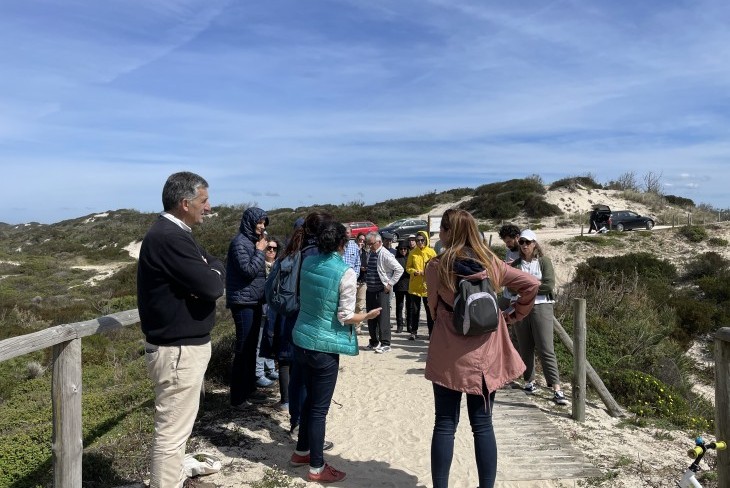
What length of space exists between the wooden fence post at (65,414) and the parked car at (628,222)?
28.3m

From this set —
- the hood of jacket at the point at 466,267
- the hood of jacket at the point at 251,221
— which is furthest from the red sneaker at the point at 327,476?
the hood of jacket at the point at 251,221

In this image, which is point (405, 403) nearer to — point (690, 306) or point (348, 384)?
point (348, 384)

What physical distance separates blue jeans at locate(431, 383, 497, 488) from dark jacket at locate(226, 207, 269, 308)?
2204 millimetres

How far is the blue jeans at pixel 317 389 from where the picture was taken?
151 inches

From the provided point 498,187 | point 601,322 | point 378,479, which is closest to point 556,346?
point 601,322

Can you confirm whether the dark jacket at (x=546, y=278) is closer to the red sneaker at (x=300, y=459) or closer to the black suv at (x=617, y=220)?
the red sneaker at (x=300, y=459)

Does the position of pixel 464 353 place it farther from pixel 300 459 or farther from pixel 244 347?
pixel 244 347

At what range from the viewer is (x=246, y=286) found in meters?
5.04

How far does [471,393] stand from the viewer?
3258 millimetres

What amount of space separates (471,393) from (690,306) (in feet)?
41.6

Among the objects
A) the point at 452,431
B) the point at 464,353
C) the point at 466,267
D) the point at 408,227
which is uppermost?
the point at 466,267

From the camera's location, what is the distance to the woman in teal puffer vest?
378 centimetres

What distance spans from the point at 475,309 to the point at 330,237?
43.6 inches

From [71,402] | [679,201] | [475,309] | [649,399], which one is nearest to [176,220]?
[71,402]
